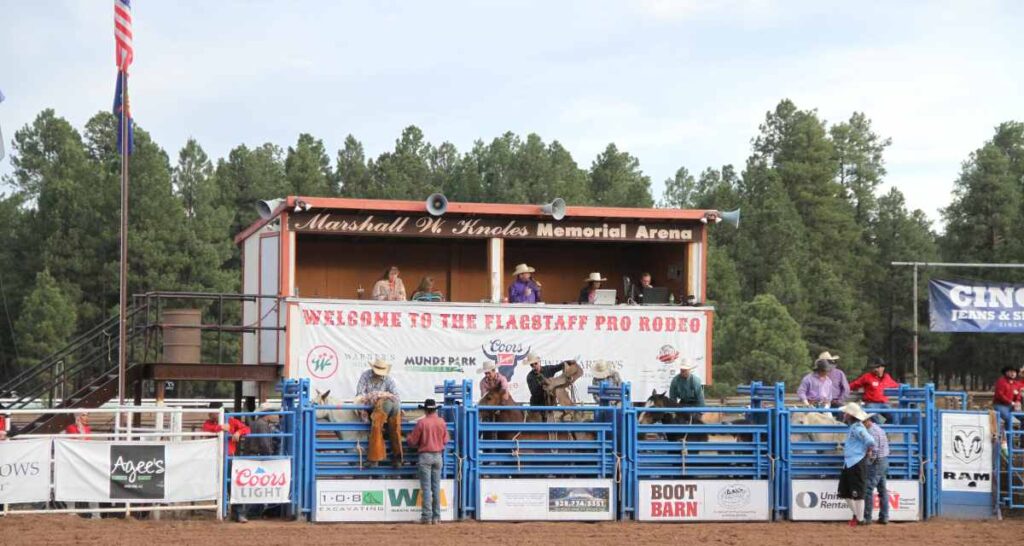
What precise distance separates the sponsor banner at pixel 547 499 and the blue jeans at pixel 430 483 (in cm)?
65

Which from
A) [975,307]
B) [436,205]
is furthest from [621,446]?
[975,307]

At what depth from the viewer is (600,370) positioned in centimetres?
2062

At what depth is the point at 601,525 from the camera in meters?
17.5

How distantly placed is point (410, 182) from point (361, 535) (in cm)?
5477

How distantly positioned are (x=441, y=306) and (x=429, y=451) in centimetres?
420

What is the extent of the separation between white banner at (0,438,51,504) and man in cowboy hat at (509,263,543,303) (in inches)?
295

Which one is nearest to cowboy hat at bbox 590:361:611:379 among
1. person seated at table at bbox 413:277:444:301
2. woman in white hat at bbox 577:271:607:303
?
woman in white hat at bbox 577:271:607:303

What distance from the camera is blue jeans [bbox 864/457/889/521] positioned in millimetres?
17625

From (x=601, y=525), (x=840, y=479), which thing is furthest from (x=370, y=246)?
(x=840, y=479)

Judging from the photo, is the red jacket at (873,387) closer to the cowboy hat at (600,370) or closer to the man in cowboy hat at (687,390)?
the man in cowboy hat at (687,390)

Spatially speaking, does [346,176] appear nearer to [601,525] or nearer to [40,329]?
[40,329]

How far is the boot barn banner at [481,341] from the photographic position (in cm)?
2042

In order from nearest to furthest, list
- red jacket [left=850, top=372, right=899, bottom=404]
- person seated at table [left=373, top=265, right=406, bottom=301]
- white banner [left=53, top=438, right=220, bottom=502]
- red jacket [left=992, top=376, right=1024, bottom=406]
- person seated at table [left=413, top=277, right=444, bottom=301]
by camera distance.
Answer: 1. white banner [left=53, top=438, right=220, bottom=502]
2. red jacket [left=850, top=372, right=899, bottom=404]
3. red jacket [left=992, top=376, right=1024, bottom=406]
4. person seated at table [left=373, top=265, right=406, bottom=301]
5. person seated at table [left=413, top=277, right=444, bottom=301]

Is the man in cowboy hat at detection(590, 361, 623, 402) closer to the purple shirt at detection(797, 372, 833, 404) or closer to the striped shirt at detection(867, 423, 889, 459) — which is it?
the purple shirt at detection(797, 372, 833, 404)
